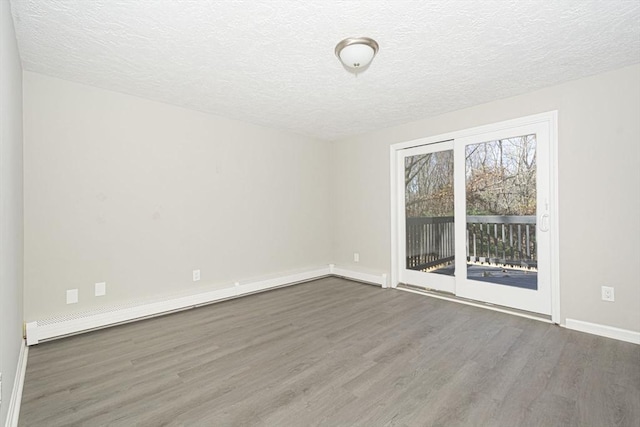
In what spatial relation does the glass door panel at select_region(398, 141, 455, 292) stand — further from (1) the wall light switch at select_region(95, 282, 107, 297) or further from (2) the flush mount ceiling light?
(1) the wall light switch at select_region(95, 282, 107, 297)

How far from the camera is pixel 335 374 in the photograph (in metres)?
2.07

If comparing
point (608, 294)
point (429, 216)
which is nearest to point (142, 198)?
point (429, 216)

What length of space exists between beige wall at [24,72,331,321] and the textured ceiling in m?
0.34

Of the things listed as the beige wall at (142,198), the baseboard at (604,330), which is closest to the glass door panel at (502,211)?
the baseboard at (604,330)

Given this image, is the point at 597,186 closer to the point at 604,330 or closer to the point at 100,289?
the point at 604,330

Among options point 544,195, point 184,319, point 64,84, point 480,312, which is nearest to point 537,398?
point 480,312

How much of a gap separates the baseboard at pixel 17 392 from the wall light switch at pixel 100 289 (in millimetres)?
648

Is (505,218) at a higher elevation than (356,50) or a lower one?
lower

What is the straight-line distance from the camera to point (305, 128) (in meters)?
4.48

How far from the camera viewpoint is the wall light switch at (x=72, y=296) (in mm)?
2795

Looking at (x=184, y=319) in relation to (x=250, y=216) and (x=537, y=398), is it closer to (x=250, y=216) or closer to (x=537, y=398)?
(x=250, y=216)

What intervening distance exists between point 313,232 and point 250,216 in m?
1.24

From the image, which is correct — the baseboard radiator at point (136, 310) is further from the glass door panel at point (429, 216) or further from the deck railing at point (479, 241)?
the deck railing at point (479, 241)

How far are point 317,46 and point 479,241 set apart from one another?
112 inches
